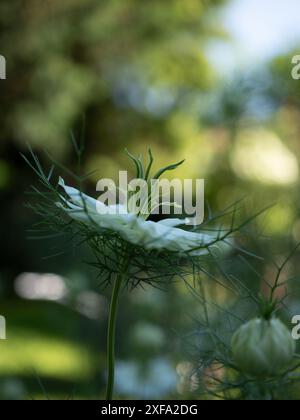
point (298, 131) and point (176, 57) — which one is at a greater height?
point (176, 57)

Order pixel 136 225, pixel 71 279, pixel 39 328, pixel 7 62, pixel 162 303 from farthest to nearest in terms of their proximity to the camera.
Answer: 1. pixel 7 62
2. pixel 39 328
3. pixel 71 279
4. pixel 162 303
5. pixel 136 225

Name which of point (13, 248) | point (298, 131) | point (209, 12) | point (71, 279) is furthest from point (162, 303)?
point (209, 12)

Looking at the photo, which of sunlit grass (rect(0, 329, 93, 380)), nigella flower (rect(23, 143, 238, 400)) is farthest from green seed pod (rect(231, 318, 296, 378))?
sunlit grass (rect(0, 329, 93, 380))

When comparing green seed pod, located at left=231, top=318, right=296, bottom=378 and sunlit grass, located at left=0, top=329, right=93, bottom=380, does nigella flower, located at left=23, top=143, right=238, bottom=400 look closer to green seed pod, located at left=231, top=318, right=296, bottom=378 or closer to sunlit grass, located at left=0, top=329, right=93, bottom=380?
green seed pod, located at left=231, top=318, right=296, bottom=378

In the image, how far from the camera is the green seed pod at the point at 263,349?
0.59 m

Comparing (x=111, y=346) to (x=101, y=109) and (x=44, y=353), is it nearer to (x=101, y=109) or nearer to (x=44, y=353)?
(x=44, y=353)

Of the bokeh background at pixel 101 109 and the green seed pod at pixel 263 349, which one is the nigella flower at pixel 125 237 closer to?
the green seed pod at pixel 263 349

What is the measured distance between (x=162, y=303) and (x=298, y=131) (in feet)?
9.16

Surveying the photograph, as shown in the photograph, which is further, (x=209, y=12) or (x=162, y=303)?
(x=209, y=12)

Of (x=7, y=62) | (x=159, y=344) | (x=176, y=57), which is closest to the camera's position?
(x=159, y=344)

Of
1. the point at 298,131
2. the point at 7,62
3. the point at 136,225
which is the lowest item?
the point at 136,225

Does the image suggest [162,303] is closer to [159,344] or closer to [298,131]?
[159,344]

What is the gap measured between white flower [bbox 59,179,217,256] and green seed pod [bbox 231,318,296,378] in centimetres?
9

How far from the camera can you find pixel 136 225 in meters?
0.61
